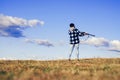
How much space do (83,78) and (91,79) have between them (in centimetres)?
51

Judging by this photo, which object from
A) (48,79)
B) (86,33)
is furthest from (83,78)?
(86,33)

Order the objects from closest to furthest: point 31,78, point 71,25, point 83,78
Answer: point 31,78 → point 83,78 → point 71,25

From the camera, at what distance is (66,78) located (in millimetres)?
9195

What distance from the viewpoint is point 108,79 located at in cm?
869

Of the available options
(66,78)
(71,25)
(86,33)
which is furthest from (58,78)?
(86,33)

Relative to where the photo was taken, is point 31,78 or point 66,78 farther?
point 66,78

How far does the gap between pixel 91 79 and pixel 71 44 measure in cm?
2104

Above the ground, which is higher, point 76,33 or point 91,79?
point 76,33

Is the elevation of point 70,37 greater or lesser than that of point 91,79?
greater

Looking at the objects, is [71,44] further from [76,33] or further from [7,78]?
[7,78]

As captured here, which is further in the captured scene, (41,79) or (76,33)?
(76,33)

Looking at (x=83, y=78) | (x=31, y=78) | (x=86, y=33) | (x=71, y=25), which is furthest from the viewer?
(x=86, y=33)

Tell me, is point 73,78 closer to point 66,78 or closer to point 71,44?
point 66,78

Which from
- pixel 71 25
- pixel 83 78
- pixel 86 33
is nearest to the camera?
pixel 83 78
